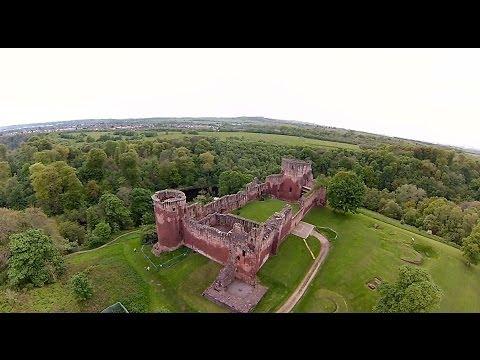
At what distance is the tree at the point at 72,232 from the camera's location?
45719 millimetres

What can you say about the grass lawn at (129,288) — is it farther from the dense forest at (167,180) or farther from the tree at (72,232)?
the tree at (72,232)

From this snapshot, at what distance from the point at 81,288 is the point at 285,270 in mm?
20972

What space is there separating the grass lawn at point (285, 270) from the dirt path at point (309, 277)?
1.31 feet

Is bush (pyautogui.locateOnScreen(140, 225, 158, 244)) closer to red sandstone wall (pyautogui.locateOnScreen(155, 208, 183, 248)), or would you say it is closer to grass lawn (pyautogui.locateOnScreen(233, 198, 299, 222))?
red sandstone wall (pyautogui.locateOnScreen(155, 208, 183, 248))

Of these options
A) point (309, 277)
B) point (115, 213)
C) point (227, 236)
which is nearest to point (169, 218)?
point (227, 236)

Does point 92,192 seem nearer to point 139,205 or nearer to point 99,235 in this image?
point 139,205

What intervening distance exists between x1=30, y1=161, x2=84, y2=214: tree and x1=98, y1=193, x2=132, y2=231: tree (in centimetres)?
788

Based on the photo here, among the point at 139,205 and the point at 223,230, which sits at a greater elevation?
the point at 223,230

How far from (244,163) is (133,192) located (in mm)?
30115

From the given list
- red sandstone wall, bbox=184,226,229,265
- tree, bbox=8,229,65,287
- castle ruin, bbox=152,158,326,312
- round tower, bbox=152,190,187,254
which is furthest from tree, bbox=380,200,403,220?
tree, bbox=8,229,65,287

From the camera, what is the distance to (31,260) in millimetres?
A: 32562

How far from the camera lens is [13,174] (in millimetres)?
63312

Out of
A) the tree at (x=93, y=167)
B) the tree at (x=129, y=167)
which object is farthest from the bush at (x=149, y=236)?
the tree at (x=93, y=167)
